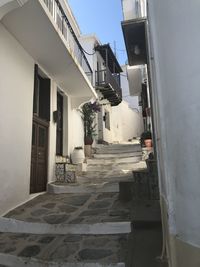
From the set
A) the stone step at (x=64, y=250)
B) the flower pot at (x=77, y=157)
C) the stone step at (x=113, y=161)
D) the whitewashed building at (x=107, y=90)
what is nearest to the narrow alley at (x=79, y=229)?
the stone step at (x=64, y=250)

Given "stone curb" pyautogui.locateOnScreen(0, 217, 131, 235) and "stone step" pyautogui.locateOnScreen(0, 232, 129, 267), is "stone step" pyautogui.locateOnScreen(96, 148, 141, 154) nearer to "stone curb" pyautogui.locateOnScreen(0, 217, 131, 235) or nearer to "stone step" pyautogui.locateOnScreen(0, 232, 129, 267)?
"stone curb" pyautogui.locateOnScreen(0, 217, 131, 235)

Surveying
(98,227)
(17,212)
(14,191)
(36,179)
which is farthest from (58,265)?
(36,179)

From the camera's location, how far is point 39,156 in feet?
24.7

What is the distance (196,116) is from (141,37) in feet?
13.8

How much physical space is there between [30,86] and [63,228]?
12.8 feet

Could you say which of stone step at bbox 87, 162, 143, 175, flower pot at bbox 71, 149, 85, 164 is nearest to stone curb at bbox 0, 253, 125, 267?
flower pot at bbox 71, 149, 85, 164

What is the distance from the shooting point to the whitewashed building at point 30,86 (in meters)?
5.57

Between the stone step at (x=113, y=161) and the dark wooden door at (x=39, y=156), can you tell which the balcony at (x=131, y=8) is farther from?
the stone step at (x=113, y=161)

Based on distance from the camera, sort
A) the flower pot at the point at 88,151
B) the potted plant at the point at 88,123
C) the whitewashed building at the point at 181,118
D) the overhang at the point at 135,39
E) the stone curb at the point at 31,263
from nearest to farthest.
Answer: the whitewashed building at the point at 181,118 < the stone curb at the point at 31,263 < the overhang at the point at 135,39 < the flower pot at the point at 88,151 < the potted plant at the point at 88,123

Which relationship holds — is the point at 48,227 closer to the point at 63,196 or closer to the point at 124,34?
the point at 63,196

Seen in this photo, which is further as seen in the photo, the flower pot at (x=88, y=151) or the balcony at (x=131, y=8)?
the flower pot at (x=88, y=151)

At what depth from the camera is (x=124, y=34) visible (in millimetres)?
5430

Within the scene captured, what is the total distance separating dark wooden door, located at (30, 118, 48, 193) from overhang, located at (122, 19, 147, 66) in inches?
127

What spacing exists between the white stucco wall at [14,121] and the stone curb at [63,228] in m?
0.49
